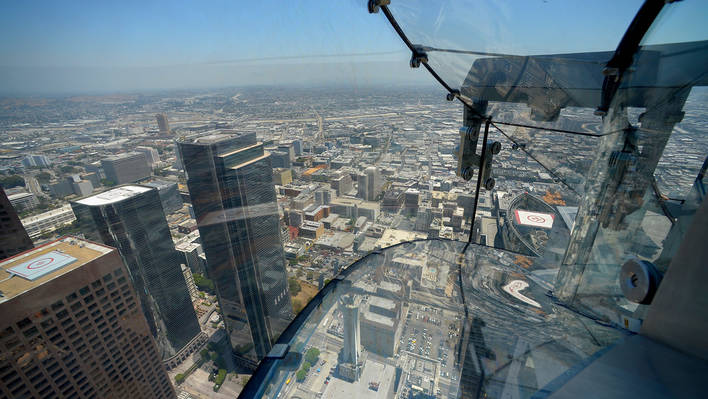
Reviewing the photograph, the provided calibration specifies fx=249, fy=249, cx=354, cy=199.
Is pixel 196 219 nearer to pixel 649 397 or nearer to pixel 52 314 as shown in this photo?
pixel 52 314

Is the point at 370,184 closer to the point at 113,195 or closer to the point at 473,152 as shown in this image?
the point at 113,195

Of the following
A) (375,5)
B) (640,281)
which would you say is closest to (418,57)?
(375,5)

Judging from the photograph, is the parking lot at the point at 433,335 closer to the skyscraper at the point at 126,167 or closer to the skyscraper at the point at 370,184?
the skyscraper at the point at 370,184

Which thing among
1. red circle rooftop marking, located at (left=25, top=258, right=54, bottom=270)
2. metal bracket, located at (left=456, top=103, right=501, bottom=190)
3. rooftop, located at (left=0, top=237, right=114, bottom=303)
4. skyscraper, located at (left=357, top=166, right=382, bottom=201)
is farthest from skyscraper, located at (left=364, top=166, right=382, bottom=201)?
metal bracket, located at (left=456, top=103, right=501, bottom=190)

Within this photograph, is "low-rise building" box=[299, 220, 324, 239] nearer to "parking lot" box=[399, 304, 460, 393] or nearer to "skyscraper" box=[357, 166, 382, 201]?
"skyscraper" box=[357, 166, 382, 201]

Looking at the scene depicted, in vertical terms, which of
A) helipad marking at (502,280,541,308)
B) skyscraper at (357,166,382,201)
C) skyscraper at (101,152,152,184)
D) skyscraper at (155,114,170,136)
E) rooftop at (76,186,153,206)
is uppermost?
skyscraper at (155,114,170,136)

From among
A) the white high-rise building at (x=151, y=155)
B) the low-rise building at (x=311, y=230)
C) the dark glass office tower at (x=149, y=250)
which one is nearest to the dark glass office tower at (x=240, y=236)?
the dark glass office tower at (x=149, y=250)

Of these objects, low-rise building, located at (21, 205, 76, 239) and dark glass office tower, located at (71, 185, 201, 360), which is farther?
dark glass office tower, located at (71, 185, 201, 360)

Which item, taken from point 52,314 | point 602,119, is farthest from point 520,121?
point 52,314
